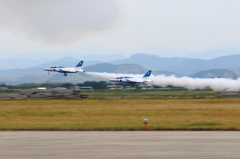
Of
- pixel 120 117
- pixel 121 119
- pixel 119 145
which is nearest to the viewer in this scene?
pixel 119 145

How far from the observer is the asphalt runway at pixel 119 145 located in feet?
47.8

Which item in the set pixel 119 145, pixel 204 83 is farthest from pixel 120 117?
pixel 204 83

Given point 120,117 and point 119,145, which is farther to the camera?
point 120,117

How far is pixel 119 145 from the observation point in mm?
16766

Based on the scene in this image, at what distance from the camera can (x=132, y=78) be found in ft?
295

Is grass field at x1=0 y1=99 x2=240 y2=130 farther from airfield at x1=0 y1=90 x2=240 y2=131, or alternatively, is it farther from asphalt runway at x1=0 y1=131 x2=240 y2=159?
asphalt runway at x1=0 y1=131 x2=240 y2=159

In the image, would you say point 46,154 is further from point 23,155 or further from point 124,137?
point 124,137

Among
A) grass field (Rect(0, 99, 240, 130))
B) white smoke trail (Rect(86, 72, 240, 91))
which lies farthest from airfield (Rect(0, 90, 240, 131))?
white smoke trail (Rect(86, 72, 240, 91))

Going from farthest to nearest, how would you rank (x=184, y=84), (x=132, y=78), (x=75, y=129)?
1. (x=132, y=78)
2. (x=184, y=84)
3. (x=75, y=129)

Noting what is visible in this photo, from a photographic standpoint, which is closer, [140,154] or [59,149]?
[140,154]

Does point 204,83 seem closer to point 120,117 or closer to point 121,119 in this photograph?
point 120,117

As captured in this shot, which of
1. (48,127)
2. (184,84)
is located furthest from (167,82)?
(48,127)

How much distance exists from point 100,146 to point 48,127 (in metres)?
8.83

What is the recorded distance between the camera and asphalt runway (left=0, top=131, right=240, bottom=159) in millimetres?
14555
